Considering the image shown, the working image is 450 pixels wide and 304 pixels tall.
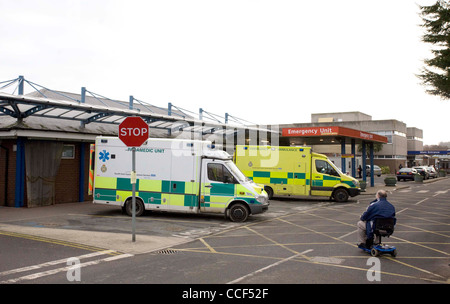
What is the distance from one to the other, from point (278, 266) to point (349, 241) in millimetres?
3489

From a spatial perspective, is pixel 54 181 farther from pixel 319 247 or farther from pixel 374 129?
pixel 374 129

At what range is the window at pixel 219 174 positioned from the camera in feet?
47.0

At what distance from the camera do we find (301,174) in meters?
21.7

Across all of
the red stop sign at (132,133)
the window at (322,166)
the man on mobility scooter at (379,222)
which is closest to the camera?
the man on mobility scooter at (379,222)

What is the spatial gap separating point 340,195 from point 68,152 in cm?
1433

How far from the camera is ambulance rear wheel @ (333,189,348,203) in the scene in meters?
21.8

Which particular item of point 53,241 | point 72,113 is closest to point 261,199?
point 53,241

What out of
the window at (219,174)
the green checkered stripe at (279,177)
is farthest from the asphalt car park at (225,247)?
the green checkered stripe at (279,177)

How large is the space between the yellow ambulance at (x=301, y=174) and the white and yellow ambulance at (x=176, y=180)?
24.5 ft

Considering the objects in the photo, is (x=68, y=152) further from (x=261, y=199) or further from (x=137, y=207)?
(x=261, y=199)

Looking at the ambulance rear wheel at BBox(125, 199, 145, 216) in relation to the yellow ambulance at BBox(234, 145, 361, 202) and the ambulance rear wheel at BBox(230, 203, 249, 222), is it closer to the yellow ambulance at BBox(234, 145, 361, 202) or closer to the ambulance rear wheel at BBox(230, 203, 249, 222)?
the ambulance rear wheel at BBox(230, 203, 249, 222)

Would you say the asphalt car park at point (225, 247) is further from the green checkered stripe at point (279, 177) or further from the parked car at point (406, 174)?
the parked car at point (406, 174)

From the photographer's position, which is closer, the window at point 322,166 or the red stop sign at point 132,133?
the red stop sign at point 132,133
